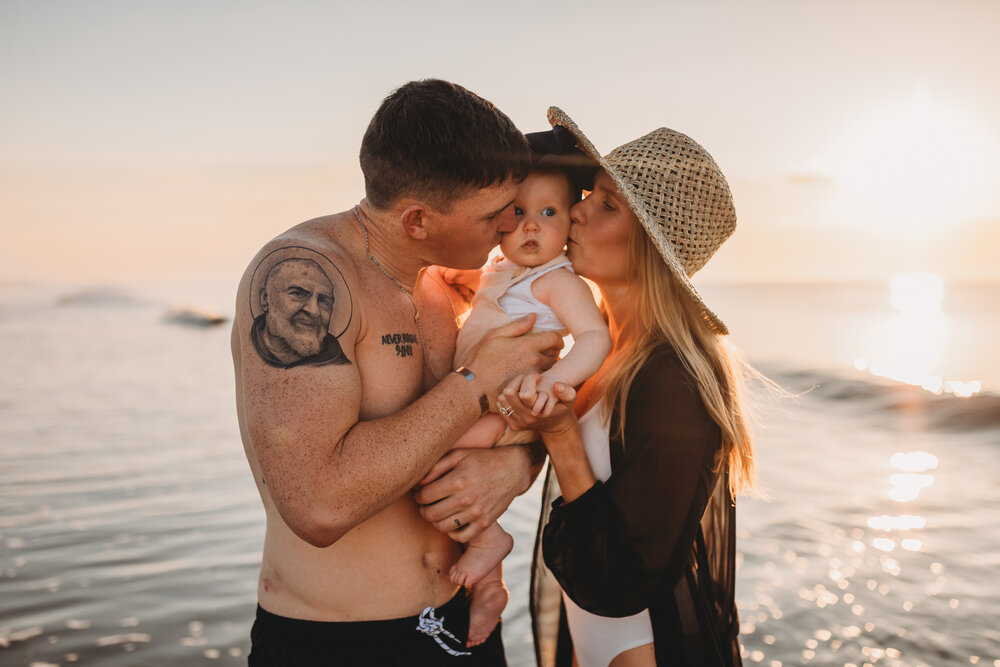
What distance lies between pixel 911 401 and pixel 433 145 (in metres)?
16.8

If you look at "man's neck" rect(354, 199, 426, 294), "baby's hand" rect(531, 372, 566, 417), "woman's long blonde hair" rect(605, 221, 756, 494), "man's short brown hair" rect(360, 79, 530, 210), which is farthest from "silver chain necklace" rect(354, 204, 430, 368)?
"woman's long blonde hair" rect(605, 221, 756, 494)

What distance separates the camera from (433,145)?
2.56 metres

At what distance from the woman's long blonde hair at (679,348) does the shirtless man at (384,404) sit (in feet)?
1.17

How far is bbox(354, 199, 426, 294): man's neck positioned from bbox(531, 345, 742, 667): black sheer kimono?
0.99 m

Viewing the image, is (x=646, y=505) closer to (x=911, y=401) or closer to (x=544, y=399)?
(x=544, y=399)

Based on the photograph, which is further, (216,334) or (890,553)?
(216,334)

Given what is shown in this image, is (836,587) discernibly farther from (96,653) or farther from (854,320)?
A: (854,320)

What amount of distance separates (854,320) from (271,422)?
4406 cm

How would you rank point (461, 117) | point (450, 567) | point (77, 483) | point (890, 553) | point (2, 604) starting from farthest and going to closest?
point (77, 483) → point (890, 553) → point (2, 604) → point (450, 567) → point (461, 117)

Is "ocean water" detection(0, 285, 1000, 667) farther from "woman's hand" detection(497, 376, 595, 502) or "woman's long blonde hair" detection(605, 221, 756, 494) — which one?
"woman's hand" detection(497, 376, 595, 502)

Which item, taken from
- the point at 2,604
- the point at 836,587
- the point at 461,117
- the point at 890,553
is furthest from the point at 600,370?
the point at 890,553

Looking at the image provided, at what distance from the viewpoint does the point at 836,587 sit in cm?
693

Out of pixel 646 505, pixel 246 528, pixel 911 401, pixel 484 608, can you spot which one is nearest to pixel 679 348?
pixel 646 505

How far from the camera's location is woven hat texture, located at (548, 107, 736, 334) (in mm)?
2945
